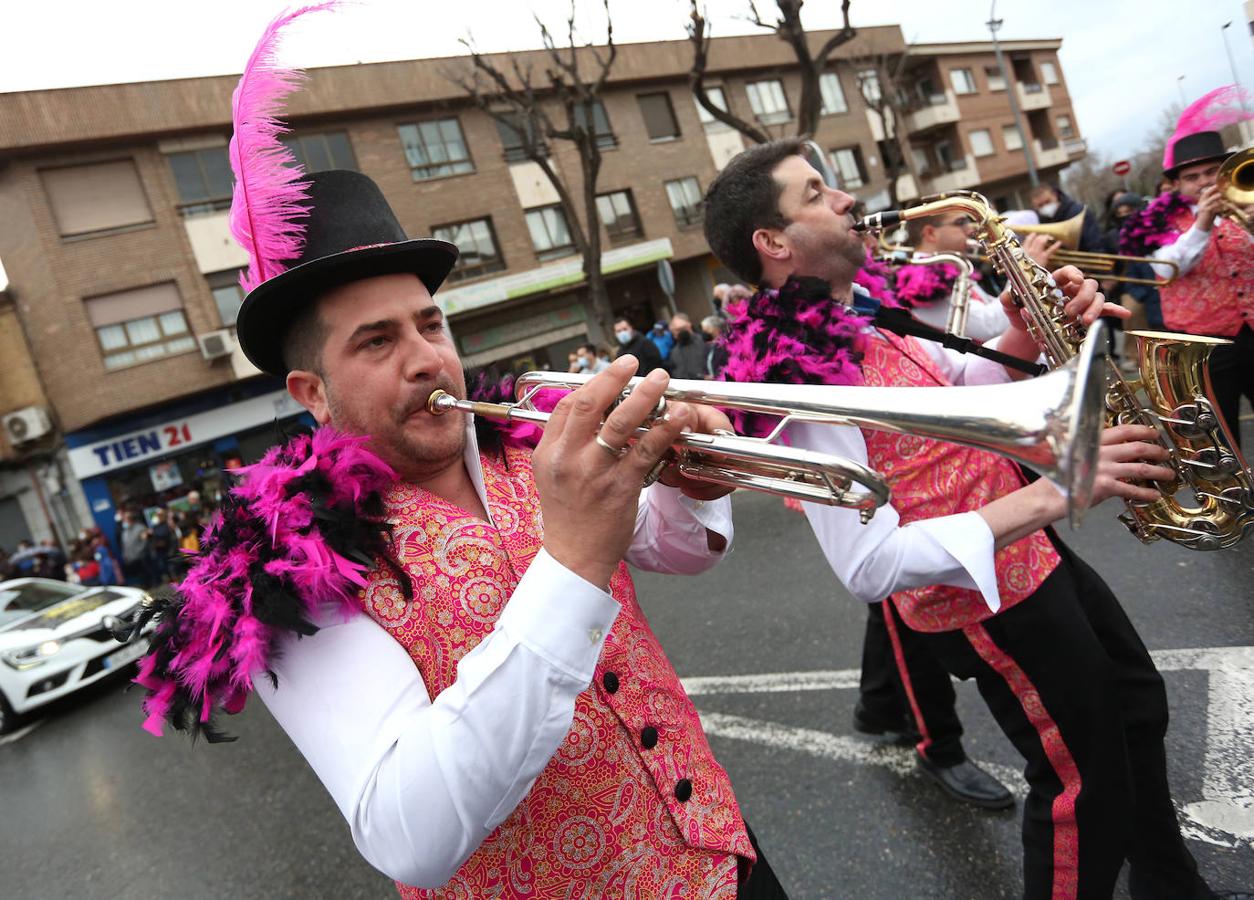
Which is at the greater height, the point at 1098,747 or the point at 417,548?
the point at 417,548

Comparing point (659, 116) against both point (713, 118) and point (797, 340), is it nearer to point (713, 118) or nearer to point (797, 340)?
point (713, 118)

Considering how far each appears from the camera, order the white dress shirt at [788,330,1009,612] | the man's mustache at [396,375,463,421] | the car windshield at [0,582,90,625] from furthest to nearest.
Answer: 1. the car windshield at [0,582,90,625]
2. the white dress shirt at [788,330,1009,612]
3. the man's mustache at [396,375,463,421]

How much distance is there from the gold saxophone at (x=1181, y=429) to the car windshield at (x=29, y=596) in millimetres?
10203

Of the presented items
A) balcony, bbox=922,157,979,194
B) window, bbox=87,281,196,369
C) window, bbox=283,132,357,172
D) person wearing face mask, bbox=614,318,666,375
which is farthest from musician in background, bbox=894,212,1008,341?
balcony, bbox=922,157,979,194

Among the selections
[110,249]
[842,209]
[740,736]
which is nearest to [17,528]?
[110,249]

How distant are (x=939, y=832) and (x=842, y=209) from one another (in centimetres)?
226

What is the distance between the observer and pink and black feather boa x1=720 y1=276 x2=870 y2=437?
1975mm

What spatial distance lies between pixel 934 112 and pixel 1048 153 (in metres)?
9.25

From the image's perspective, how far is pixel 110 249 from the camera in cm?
1730

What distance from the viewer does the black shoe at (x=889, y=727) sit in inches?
128

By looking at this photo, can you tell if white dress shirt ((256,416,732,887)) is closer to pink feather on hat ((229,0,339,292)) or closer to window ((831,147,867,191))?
pink feather on hat ((229,0,339,292))

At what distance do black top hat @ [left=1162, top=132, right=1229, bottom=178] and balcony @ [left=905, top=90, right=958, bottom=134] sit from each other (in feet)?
105

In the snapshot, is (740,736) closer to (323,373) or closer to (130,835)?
(323,373)

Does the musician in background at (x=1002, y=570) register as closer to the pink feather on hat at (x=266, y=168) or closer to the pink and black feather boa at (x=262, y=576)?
the pink and black feather boa at (x=262, y=576)
